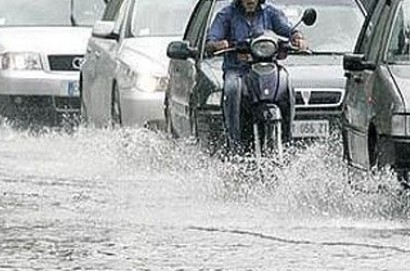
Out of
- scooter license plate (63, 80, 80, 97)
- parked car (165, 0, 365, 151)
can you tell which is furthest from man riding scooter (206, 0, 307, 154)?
scooter license plate (63, 80, 80, 97)

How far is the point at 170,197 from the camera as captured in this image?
12.2 metres

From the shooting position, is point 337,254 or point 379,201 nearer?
point 337,254

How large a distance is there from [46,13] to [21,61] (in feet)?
4.62

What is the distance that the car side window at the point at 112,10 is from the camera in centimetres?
1800

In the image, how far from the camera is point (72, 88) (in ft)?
60.3

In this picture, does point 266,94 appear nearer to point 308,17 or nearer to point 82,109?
point 308,17

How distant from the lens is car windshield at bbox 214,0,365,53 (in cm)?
1392

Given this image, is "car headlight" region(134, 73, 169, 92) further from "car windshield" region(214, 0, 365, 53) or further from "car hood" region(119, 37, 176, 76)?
"car windshield" region(214, 0, 365, 53)

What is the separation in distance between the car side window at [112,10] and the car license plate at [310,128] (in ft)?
16.9

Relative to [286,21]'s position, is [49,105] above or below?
below

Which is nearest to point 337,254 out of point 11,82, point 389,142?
point 389,142

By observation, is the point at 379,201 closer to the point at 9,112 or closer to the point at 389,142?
the point at 389,142

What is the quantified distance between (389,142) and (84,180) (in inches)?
153

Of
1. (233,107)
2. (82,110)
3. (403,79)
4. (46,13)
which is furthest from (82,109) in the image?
(403,79)
